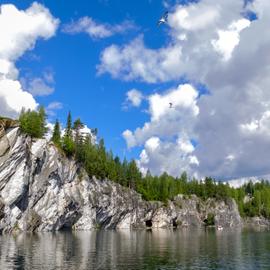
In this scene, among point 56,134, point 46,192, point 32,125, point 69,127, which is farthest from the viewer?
point 69,127

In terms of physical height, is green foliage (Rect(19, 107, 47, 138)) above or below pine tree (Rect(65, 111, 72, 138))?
below

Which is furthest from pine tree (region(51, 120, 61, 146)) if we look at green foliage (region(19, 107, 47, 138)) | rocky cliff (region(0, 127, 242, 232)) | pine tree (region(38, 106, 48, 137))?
green foliage (region(19, 107, 47, 138))

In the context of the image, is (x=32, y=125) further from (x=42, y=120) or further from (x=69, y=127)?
(x=69, y=127)

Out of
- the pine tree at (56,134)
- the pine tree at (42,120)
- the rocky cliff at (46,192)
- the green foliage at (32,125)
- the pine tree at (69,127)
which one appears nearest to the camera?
the rocky cliff at (46,192)

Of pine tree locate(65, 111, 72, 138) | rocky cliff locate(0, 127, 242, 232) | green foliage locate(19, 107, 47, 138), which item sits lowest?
rocky cliff locate(0, 127, 242, 232)

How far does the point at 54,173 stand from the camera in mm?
144875

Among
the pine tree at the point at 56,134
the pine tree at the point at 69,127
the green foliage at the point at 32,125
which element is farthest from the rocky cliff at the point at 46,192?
the pine tree at the point at 69,127

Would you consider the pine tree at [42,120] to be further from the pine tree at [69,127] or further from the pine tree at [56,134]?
the pine tree at [69,127]

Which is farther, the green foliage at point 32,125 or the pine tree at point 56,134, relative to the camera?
the pine tree at point 56,134

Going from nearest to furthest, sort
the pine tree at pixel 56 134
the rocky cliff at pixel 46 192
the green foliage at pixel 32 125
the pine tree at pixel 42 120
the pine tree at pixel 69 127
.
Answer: the rocky cliff at pixel 46 192 → the green foliage at pixel 32 125 → the pine tree at pixel 42 120 → the pine tree at pixel 56 134 → the pine tree at pixel 69 127

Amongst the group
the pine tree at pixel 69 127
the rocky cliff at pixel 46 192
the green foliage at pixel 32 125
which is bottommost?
the rocky cliff at pixel 46 192

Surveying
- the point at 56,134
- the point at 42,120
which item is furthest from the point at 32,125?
the point at 56,134

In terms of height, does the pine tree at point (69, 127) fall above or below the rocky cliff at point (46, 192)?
above

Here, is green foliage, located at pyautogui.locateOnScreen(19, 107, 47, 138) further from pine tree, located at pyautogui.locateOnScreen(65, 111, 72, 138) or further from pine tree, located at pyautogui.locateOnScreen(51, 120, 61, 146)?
pine tree, located at pyautogui.locateOnScreen(65, 111, 72, 138)
